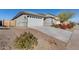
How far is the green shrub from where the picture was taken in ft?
3.92

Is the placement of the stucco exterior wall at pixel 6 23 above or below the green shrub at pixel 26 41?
above

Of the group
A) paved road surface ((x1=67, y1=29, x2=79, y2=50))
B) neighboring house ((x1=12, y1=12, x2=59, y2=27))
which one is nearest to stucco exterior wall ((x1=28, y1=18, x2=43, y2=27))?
neighboring house ((x1=12, y1=12, x2=59, y2=27))

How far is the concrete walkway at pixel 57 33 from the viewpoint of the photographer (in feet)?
3.90

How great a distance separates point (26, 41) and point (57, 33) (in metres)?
0.27

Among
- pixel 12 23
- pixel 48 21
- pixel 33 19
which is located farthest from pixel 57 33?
pixel 12 23

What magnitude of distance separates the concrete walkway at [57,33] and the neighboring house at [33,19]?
0.14 feet

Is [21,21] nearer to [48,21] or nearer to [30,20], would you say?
[30,20]

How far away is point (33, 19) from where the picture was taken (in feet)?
3.96

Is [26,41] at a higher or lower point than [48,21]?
lower

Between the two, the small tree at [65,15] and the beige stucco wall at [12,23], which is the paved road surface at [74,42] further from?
the beige stucco wall at [12,23]

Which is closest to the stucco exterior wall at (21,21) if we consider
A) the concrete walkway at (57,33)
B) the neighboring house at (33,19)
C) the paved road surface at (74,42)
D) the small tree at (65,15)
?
the neighboring house at (33,19)
